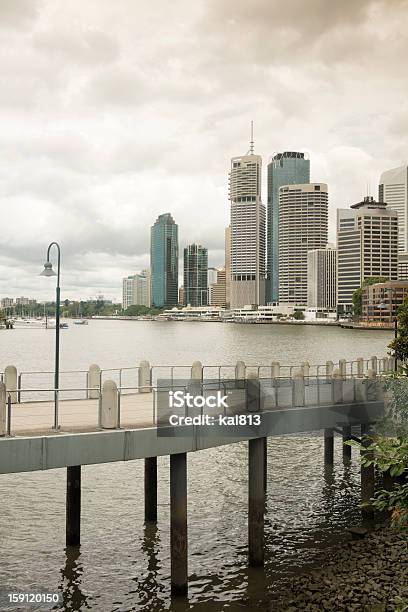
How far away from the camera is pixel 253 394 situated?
21891 mm

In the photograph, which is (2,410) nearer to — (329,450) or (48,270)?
(48,270)

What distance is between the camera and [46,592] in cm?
1998

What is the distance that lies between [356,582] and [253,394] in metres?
6.19

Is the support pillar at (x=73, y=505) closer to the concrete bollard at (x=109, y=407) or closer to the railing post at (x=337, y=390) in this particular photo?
the concrete bollard at (x=109, y=407)

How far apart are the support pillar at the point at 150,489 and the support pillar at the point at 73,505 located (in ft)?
10.1

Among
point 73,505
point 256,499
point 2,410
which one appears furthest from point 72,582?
point 2,410

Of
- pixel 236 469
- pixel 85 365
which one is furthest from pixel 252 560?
pixel 85 365

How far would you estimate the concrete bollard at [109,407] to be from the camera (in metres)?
17.9

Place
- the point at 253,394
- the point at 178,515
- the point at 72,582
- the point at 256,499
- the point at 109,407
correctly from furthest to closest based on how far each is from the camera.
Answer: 1. the point at 253,394
2. the point at 256,499
3. the point at 72,582
4. the point at 178,515
5. the point at 109,407

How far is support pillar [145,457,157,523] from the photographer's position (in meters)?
25.3

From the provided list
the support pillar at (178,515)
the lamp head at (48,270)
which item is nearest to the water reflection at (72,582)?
the support pillar at (178,515)

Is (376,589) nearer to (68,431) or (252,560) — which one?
(252,560)

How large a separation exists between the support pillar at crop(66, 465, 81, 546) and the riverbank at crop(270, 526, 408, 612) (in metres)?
7.53

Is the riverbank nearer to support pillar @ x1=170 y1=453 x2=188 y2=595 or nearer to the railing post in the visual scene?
support pillar @ x1=170 y1=453 x2=188 y2=595
